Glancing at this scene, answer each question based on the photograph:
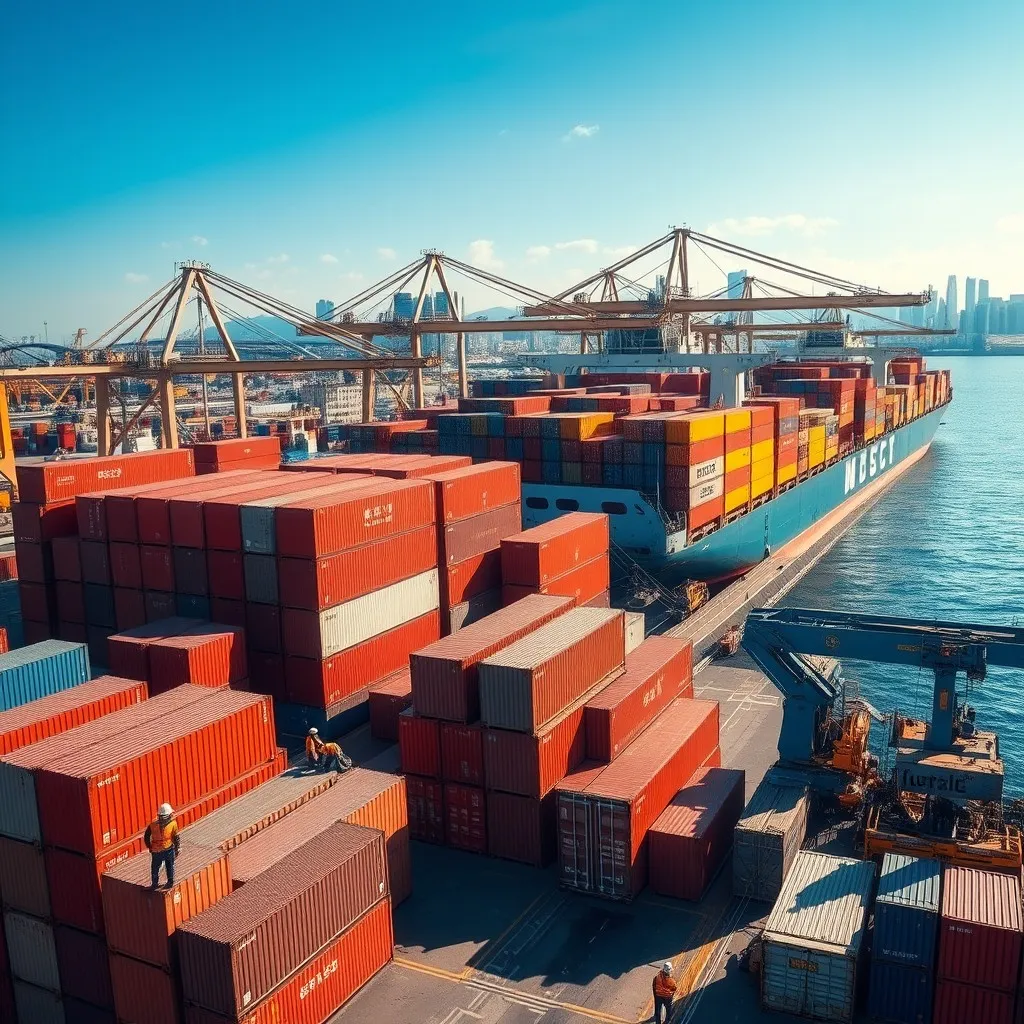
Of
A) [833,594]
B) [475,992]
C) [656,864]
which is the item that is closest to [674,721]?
[656,864]

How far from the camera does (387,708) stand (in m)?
25.6

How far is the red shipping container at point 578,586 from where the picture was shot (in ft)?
99.9

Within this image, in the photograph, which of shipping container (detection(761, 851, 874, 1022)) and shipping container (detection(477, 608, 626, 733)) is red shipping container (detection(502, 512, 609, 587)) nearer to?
shipping container (detection(477, 608, 626, 733))

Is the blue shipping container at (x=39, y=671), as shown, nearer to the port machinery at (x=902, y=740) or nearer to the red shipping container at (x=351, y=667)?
the red shipping container at (x=351, y=667)

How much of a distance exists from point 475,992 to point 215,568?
564 inches

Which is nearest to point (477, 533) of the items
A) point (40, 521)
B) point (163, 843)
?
point (40, 521)

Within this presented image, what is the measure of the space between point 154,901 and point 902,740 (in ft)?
52.0

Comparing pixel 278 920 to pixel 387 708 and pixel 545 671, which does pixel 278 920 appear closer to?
pixel 545 671

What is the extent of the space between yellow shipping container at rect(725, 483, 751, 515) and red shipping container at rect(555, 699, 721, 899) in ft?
83.2

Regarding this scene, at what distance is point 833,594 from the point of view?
153 feet

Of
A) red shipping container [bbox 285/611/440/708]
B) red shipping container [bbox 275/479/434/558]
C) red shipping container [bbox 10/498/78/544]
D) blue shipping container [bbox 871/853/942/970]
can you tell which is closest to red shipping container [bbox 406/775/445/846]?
red shipping container [bbox 285/611/440/708]

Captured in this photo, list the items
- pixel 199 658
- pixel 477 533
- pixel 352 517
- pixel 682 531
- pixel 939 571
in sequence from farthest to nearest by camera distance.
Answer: pixel 939 571 → pixel 682 531 → pixel 477 533 → pixel 352 517 → pixel 199 658

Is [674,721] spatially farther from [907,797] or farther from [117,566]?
[117,566]

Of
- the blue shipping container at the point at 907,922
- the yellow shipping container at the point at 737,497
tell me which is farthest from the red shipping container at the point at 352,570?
the yellow shipping container at the point at 737,497
